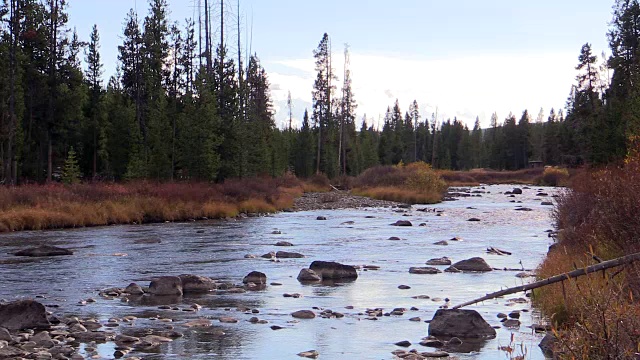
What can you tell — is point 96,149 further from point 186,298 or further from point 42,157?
point 186,298

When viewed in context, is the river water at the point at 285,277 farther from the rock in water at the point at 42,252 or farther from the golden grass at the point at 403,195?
the golden grass at the point at 403,195

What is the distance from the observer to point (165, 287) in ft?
56.7

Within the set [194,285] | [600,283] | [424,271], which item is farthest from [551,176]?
[600,283]

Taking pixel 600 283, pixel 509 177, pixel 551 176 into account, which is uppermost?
pixel 551 176

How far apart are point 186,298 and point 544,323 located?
25.1 feet

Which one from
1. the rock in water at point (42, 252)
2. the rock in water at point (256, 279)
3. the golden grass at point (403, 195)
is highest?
the golden grass at point (403, 195)

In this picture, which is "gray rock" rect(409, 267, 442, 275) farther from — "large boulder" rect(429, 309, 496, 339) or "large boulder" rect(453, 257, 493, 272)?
"large boulder" rect(429, 309, 496, 339)

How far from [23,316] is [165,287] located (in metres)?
4.33

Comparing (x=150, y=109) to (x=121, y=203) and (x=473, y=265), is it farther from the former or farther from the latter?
(x=473, y=265)

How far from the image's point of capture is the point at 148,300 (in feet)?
53.9

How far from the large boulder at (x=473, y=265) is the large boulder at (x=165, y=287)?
8.30 meters

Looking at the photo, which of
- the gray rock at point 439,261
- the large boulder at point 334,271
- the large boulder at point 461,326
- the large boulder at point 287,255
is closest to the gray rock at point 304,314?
the large boulder at point 461,326

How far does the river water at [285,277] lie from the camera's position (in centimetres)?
1244

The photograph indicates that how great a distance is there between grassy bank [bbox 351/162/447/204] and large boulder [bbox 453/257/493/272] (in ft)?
126
